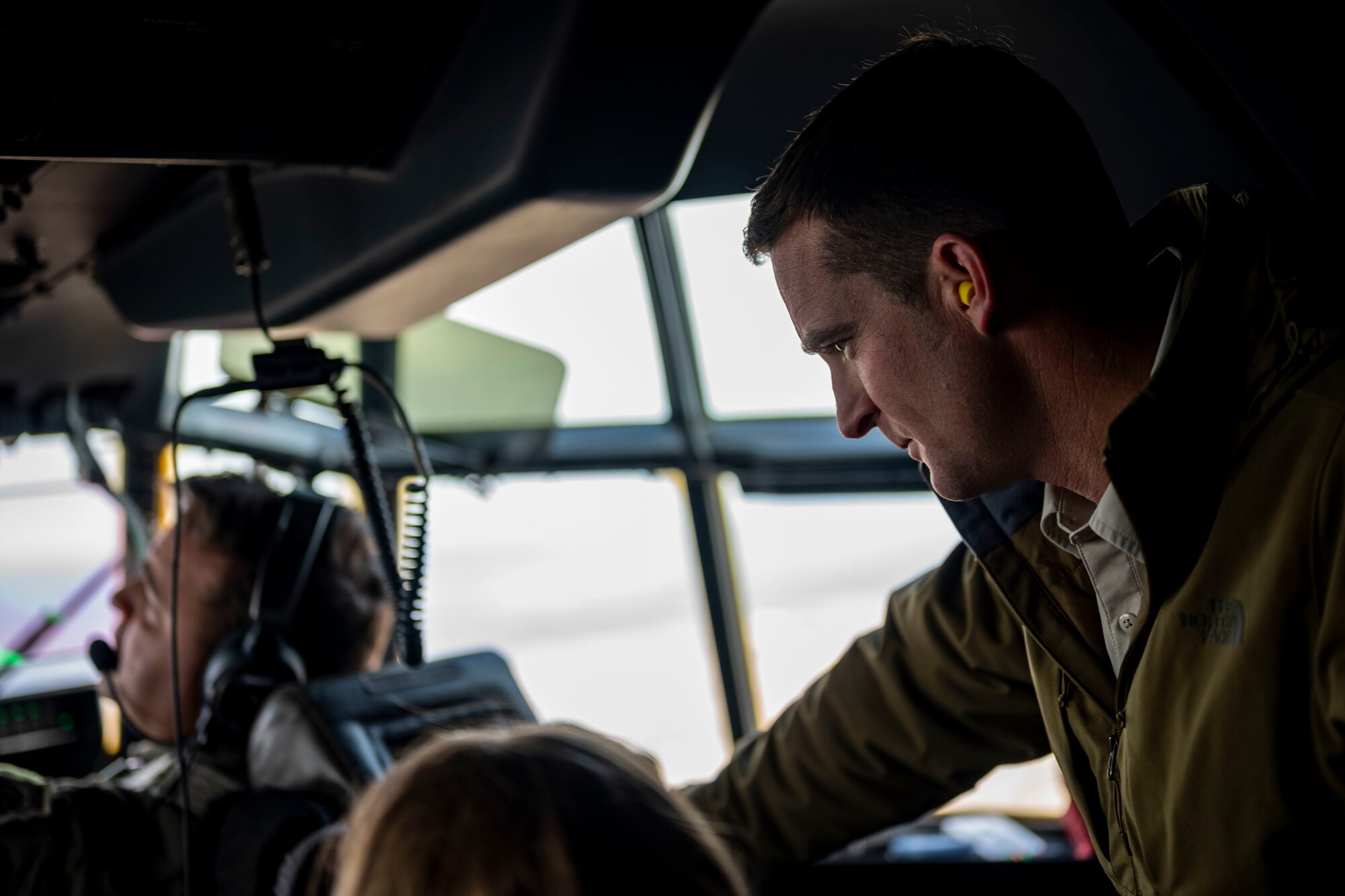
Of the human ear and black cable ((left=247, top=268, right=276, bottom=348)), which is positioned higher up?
black cable ((left=247, top=268, right=276, bottom=348))

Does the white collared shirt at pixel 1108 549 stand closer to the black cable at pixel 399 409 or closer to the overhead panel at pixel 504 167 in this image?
the overhead panel at pixel 504 167

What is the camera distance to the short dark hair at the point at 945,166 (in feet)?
3.25

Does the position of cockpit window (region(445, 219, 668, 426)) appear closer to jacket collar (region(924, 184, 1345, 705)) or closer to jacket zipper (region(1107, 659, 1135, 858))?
jacket zipper (region(1107, 659, 1135, 858))

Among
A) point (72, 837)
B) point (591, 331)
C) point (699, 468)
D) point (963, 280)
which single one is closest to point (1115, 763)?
point (963, 280)

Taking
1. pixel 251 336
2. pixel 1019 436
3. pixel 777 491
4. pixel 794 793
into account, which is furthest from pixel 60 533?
pixel 1019 436

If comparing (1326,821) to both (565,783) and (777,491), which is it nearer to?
(565,783)

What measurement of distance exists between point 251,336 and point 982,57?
1829 millimetres

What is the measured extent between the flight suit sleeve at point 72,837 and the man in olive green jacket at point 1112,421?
2.98 ft

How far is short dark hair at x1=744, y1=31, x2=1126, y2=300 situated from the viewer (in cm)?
99

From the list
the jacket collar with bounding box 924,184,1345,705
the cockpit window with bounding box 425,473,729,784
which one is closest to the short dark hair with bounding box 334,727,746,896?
the jacket collar with bounding box 924,184,1345,705

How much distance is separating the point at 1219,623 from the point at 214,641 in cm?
122

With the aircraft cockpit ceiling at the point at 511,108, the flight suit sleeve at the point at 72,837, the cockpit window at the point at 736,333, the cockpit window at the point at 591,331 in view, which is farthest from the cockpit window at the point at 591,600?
the aircraft cockpit ceiling at the point at 511,108

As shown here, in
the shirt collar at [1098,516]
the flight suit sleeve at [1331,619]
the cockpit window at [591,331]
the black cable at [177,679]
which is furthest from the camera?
the cockpit window at [591,331]

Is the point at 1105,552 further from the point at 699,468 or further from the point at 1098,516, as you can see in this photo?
the point at 699,468
